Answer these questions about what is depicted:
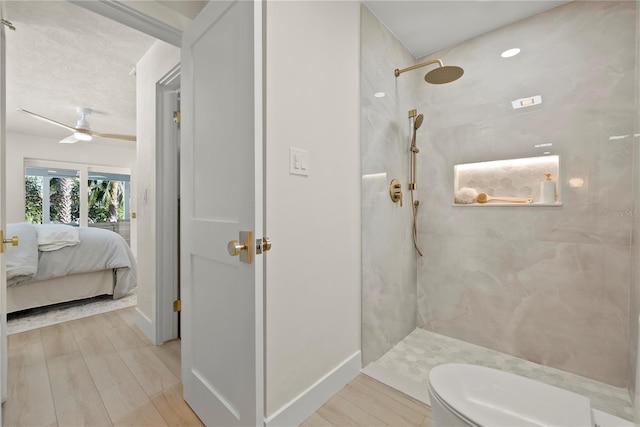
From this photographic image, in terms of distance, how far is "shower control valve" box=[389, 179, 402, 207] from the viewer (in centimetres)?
211

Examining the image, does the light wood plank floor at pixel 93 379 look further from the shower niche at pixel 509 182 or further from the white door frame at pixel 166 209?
the shower niche at pixel 509 182

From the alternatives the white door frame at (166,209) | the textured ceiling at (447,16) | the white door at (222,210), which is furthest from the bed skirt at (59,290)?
the textured ceiling at (447,16)

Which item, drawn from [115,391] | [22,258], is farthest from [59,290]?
[115,391]

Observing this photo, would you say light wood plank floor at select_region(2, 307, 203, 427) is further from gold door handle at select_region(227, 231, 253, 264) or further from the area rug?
gold door handle at select_region(227, 231, 253, 264)

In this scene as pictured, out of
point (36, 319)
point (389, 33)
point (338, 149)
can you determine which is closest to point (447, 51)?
point (389, 33)

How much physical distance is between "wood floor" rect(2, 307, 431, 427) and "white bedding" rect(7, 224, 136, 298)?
26.5 inches

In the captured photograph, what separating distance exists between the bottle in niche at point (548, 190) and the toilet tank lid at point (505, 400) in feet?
4.48

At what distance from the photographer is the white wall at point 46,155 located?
4840mm

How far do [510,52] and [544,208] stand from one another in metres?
1.12

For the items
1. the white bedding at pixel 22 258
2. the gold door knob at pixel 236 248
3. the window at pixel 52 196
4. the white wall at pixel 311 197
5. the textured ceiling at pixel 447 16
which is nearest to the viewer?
the gold door knob at pixel 236 248

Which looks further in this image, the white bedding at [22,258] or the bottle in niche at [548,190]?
the white bedding at [22,258]

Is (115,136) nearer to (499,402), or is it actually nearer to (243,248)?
(243,248)

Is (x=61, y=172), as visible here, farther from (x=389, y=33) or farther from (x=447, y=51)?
(x=447, y=51)

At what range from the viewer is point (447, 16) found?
1958 millimetres
